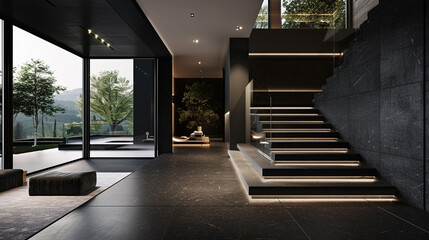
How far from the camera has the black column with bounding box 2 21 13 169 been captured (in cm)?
487

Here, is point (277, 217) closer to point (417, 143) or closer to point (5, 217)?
point (417, 143)

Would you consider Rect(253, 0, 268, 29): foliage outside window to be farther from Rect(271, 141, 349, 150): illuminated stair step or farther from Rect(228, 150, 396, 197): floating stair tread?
Rect(228, 150, 396, 197): floating stair tread

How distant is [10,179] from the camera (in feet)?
14.7

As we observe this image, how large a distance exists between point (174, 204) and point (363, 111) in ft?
10.7

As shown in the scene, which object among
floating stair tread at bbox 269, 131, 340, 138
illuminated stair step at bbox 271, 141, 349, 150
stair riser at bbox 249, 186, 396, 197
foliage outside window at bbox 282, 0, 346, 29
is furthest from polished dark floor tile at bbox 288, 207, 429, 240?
foliage outside window at bbox 282, 0, 346, 29

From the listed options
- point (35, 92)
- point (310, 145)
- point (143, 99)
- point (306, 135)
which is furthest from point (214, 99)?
point (310, 145)

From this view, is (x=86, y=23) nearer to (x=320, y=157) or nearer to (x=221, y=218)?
(x=221, y=218)

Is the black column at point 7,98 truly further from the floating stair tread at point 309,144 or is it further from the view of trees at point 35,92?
the floating stair tread at point 309,144

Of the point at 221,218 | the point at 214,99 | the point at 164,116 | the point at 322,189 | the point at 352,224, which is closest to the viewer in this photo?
the point at 352,224

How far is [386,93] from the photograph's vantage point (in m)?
3.70

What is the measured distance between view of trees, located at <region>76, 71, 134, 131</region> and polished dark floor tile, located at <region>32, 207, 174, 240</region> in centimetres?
442

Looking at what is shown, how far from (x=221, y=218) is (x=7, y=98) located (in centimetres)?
463

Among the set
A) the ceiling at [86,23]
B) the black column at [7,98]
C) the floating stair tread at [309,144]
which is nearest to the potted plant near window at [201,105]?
the ceiling at [86,23]

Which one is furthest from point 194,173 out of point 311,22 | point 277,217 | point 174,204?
point 311,22
